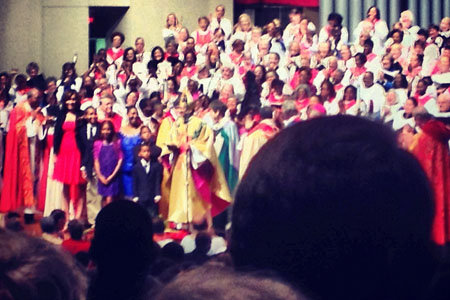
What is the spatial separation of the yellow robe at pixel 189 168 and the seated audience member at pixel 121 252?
17.8ft

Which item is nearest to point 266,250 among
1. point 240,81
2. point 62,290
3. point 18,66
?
point 62,290

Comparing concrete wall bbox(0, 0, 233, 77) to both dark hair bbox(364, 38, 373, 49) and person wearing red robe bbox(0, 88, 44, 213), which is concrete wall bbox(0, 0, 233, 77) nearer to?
dark hair bbox(364, 38, 373, 49)

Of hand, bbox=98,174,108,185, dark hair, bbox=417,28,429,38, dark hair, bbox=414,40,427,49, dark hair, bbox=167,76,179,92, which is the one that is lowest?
hand, bbox=98,174,108,185

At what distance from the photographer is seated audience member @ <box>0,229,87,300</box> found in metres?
0.85

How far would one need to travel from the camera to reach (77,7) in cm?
1330

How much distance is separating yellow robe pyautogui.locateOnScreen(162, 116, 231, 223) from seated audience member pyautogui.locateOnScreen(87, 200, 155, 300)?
5437 millimetres

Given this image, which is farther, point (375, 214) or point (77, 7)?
point (77, 7)

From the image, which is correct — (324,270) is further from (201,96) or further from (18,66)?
(18,66)

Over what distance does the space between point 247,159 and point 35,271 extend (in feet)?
23.5

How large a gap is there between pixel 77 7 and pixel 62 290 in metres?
12.7

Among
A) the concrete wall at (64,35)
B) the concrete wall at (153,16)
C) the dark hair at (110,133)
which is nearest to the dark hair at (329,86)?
the dark hair at (110,133)

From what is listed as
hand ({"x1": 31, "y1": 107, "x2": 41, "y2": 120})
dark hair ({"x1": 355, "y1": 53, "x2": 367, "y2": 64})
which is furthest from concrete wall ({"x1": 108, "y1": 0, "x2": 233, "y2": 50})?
hand ({"x1": 31, "y1": 107, "x2": 41, "y2": 120})

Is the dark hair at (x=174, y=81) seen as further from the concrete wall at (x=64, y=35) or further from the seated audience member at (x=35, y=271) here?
the seated audience member at (x=35, y=271)

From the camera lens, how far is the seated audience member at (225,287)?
0.77m
